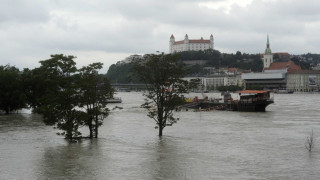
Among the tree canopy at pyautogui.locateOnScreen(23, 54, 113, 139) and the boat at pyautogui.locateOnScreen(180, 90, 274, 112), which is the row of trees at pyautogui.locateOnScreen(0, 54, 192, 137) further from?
the boat at pyautogui.locateOnScreen(180, 90, 274, 112)

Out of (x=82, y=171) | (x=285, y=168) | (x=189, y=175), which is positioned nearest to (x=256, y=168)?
(x=285, y=168)

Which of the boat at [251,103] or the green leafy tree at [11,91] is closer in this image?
the green leafy tree at [11,91]

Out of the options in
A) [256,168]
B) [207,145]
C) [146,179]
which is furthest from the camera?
[207,145]

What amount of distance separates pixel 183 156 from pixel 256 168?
5079 millimetres

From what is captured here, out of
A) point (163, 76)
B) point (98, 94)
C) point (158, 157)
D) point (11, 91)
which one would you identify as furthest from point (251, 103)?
point (158, 157)

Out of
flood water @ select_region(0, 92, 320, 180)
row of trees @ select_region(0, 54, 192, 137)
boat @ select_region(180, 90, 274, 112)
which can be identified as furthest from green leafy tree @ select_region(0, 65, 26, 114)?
boat @ select_region(180, 90, 274, 112)

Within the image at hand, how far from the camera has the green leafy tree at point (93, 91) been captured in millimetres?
31391

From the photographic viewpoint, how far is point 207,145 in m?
31.3

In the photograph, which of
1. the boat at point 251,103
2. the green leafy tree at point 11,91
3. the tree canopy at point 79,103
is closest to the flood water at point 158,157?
the tree canopy at point 79,103

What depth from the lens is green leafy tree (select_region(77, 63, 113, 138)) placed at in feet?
103

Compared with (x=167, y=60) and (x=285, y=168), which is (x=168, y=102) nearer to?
(x=167, y=60)

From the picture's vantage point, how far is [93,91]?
31.4m

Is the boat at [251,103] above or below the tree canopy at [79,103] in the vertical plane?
below

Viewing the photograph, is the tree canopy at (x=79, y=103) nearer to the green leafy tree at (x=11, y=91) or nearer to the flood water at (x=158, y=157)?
the flood water at (x=158, y=157)
